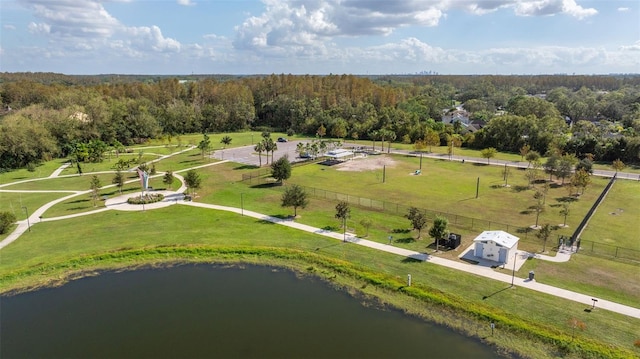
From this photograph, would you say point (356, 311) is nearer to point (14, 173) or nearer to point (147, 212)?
point (147, 212)

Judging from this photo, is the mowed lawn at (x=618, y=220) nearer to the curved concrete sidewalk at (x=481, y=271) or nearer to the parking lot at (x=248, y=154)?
the curved concrete sidewalk at (x=481, y=271)

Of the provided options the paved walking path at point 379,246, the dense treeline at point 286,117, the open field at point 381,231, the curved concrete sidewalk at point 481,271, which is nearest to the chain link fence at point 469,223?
Result: the open field at point 381,231

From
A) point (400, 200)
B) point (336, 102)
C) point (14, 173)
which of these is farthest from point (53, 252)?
point (336, 102)

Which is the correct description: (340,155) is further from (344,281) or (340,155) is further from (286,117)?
(286,117)

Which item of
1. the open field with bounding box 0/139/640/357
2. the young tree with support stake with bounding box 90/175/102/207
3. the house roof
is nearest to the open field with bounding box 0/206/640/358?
the open field with bounding box 0/139/640/357

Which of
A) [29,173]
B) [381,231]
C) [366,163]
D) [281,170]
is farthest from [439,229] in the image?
[29,173]
